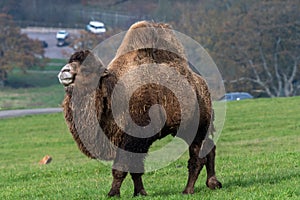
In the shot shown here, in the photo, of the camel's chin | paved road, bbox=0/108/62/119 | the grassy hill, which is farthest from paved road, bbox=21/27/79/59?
the camel's chin

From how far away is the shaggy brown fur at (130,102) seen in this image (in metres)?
10.2

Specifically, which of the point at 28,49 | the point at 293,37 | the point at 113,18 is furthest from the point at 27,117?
the point at 113,18

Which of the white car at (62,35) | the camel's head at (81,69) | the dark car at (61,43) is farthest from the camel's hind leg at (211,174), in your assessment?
the dark car at (61,43)

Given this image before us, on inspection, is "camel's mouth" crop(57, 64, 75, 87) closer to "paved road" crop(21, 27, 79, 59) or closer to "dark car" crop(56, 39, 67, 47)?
"paved road" crop(21, 27, 79, 59)

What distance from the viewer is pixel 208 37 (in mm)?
56625

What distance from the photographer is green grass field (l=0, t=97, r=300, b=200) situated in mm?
11126

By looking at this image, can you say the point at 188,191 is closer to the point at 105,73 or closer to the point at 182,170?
the point at 105,73

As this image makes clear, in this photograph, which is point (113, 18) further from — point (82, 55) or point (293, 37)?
point (82, 55)

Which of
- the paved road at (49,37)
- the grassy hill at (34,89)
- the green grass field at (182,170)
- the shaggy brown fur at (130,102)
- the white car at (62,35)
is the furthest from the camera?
the white car at (62,35)

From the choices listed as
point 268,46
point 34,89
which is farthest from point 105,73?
point 34,89

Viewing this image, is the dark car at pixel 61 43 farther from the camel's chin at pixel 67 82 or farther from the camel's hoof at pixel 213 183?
the camel's chin at pixel 67 82

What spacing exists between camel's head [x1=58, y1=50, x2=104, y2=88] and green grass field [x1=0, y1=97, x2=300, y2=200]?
1.74 metres

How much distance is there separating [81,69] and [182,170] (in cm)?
524

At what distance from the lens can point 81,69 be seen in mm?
10133
